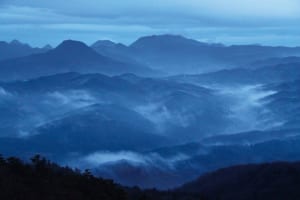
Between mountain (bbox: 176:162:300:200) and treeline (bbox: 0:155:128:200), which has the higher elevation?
mountain (bbox: 176:162:300:200)

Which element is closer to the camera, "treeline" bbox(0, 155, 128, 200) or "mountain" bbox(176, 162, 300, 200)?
"treeline" bbox(0, 155, 128, 200)

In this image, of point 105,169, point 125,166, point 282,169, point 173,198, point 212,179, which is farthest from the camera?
point 125,166

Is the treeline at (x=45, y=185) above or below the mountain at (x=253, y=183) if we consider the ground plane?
below

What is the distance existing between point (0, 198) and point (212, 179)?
86.4 metres

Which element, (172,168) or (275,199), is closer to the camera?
(275,199)

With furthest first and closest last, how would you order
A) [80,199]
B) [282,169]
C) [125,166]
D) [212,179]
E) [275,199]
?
1. [125,166]
2. [212,179]
3. [282,169]
4. [275,199]
5. [80,199]

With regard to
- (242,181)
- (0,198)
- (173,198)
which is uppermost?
(242,181)

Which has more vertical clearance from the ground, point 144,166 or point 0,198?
point 144,166

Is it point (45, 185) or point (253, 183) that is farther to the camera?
point (253, 183)

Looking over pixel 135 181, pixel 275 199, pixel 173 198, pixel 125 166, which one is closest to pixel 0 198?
pixel 173 198

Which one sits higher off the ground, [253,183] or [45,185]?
[253,183]

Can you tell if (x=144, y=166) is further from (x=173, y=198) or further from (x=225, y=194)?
(x=173, y=198)

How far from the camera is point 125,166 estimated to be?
623 ft

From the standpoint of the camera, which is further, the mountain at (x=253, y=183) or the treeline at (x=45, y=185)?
the mountain at (x=253, y=183)
